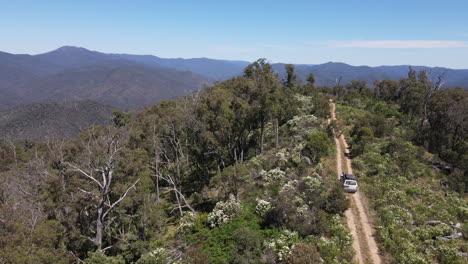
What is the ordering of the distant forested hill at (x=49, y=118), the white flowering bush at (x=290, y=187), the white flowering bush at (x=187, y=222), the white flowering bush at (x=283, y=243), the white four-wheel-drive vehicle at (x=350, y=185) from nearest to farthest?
the white flowering bush at (x=283, y=243) → the white flowering bush at (x=290, y=187) → the white four-wheel-drive vehicle at (x=350, y=185) → the white flowering bush at (x=187, y=222) → the distant forested hill at (x=49, y=118)

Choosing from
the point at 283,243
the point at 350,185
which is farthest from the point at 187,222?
the point at 350,185

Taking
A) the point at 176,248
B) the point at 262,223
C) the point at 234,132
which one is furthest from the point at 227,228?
the point at 234,132

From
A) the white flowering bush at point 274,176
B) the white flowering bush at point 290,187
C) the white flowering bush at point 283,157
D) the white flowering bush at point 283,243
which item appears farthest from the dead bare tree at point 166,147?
the white flowering bush at point 283,243

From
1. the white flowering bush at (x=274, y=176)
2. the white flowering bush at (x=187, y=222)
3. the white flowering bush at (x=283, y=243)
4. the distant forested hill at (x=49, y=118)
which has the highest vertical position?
the white flowering bush at (x=274, y=176)

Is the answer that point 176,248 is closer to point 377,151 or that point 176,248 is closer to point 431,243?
point 431,243

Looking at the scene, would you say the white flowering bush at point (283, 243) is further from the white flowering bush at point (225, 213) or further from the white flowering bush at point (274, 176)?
the white flowering bush at point (274, 176)

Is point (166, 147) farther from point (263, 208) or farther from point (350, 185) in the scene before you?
point (350, 185)
